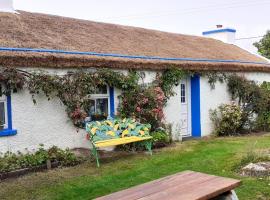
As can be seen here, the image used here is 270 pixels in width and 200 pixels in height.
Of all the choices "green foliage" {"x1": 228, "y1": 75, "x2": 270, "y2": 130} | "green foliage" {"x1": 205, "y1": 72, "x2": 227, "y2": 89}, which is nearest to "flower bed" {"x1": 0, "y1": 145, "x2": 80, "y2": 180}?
"green foliage" {"x1": 205, "y1": 72, "x2": 227, "y2": 89}

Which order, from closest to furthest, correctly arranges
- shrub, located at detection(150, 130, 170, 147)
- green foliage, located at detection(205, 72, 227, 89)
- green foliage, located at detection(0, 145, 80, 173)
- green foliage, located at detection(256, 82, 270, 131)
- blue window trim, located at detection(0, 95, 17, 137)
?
green foliage, located at detection(0, 145, 80, 173), blue window trim, located at detection(0, 95, 17, 137), shrub, located at detection(150, 130, 170, 147), green foliage, located at detection(205, 72, 227, 89), green foliage, located at detection(256, 82, 270, 131)

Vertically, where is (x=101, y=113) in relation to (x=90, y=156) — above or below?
above

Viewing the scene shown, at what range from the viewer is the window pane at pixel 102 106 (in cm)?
1099

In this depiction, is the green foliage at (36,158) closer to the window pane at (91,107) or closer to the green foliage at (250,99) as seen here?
the window pane at (91,107)

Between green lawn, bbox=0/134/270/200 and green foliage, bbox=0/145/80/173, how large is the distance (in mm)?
383

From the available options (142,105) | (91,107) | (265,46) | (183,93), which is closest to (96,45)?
(91,107)

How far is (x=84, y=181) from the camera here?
301 inches

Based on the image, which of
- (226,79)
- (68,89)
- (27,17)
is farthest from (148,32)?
(68,89)

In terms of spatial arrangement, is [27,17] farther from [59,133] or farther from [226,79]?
[226,79]

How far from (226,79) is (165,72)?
359cm

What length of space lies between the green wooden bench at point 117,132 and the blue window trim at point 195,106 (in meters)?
3.92

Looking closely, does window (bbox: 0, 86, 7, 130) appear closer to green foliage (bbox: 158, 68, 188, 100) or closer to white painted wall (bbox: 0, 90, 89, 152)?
white painted wall (bbox: 0, 90, 89, 152)

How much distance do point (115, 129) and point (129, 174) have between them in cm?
218

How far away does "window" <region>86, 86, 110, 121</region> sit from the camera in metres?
10.7
